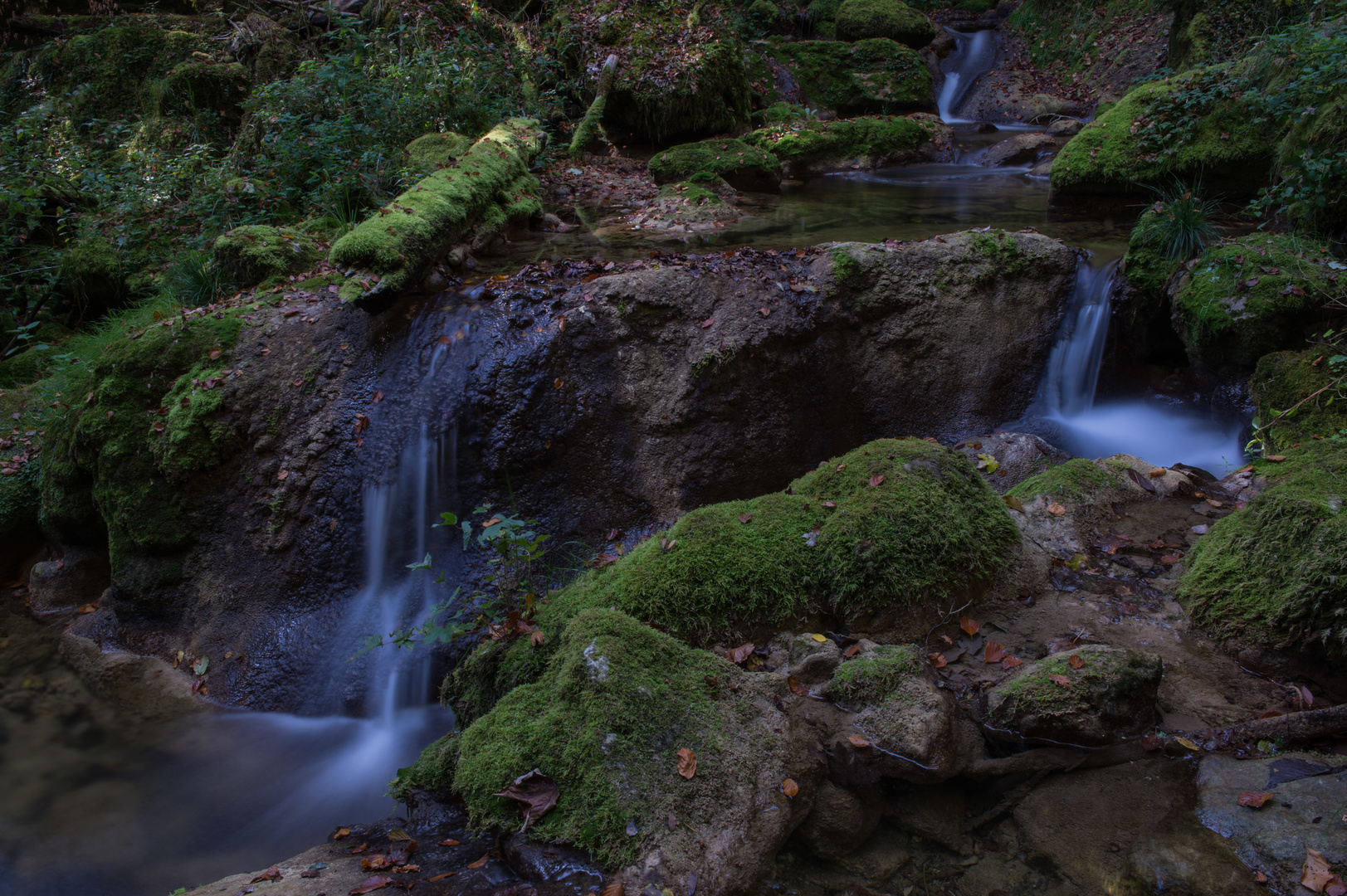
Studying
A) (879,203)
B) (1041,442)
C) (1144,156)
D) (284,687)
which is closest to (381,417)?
(284,687)

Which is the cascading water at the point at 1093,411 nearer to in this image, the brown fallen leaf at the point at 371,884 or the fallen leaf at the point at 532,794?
the fallen leaf at the point at 532,794

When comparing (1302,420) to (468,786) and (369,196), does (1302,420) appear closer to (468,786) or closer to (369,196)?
(468,786)

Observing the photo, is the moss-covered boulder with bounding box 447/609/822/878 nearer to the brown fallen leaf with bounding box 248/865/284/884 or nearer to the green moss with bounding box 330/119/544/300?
the brown fallen leaf with bounding box 248/865/284/884

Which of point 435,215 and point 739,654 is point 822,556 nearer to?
point 739,654

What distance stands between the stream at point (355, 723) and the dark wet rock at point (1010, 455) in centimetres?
60

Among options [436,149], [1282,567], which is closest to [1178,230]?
[1282,567]

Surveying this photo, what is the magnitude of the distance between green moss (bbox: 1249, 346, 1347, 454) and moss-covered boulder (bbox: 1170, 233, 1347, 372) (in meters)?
0.22

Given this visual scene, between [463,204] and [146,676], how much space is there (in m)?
4.96

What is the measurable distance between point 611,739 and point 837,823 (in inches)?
37.5

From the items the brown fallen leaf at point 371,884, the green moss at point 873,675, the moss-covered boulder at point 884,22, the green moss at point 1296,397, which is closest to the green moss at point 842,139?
the moss-covered boulder at point 884,22

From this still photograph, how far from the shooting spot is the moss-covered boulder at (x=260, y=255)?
6.78 metres

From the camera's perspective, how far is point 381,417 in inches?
215

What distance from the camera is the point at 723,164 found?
34.0ft

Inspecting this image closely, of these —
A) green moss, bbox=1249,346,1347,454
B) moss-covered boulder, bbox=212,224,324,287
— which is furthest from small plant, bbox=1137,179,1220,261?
moss-covered boulder, bbox=212,224,324,287
